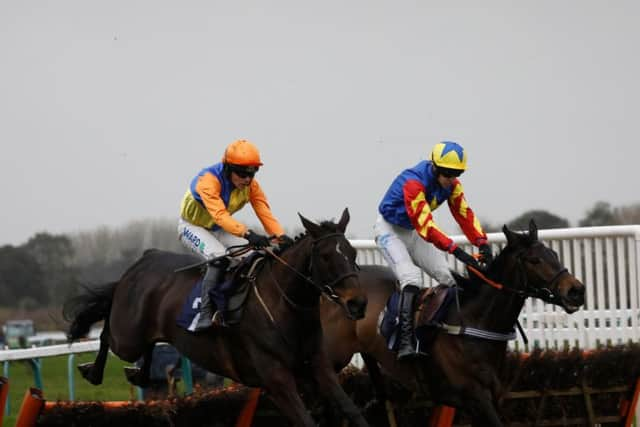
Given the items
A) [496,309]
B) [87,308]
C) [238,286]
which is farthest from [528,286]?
[87,308]

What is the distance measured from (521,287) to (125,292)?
292cm

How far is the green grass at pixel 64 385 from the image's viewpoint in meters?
12.5

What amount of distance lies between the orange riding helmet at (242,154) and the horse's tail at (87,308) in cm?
170

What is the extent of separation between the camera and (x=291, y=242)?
24.8 feet

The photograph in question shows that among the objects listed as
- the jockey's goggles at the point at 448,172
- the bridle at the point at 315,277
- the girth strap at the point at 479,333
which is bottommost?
the girth strap at the point at 479,333

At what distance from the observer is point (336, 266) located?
6844mm

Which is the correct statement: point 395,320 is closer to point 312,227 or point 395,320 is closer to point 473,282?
point 473,282

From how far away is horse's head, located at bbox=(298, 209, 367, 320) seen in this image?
667cm

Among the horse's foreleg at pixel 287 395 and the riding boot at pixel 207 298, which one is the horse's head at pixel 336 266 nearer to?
the horse's foreleg at pixel 287 395

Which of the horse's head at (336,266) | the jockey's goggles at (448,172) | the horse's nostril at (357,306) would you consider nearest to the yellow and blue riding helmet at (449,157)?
the jockey's goggles at (448,172)

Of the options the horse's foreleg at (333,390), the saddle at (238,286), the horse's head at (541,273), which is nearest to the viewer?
the horse's foreleg at (333,390)

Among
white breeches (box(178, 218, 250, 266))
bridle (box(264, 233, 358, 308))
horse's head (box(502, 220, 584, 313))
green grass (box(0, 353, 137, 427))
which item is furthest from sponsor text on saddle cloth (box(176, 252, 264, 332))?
green grass (box(0, 353, 137, 427))

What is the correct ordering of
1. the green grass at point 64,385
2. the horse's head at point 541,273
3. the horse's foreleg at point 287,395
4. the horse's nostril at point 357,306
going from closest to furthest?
the horse's nostril at point 357,306 < the horse's foreleg at point 287,395 < the horse's head at point 541,273 < the green grass at point 64,385

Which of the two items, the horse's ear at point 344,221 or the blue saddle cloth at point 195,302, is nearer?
the horse's ear at point 344,221
